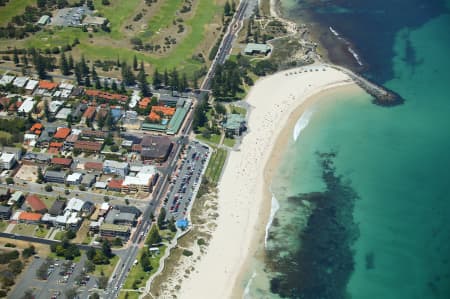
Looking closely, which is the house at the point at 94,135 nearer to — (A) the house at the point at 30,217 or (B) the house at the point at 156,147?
(B) the house at the point at 156,147

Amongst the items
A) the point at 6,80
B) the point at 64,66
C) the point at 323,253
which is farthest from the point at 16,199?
the point at 323,253

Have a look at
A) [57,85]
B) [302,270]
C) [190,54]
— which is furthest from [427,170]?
[57,85]

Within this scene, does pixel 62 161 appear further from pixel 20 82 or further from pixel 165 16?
pixel 165 16

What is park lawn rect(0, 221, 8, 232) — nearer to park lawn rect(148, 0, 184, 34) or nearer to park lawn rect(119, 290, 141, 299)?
park lawn rect(119, 290, 141, 299)

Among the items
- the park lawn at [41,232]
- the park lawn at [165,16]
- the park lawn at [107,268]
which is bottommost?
the park lawn at [41,232]

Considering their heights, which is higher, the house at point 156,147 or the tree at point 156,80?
the tree at point 156,80

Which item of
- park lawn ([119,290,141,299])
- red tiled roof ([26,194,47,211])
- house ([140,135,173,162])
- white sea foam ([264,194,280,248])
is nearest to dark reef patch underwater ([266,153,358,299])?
white sea foam ([264,194,280,248])

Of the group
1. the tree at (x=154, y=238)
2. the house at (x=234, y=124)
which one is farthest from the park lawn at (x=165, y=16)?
the tree at (x=154, y=238)
